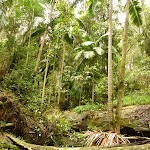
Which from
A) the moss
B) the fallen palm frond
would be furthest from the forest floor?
the fallen palm frond

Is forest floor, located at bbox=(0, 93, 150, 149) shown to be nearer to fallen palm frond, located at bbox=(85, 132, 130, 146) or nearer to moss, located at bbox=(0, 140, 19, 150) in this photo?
moss, located at bbox=(0, 140, 19, 150)

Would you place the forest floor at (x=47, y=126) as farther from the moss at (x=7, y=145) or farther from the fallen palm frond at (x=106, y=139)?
the fallen palm frond at (x=106, y=139)

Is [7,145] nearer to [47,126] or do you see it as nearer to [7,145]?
[7,145]

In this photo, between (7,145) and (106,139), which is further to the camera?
(106,139)

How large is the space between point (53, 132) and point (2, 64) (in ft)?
16.3

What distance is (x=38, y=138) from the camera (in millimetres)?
5043

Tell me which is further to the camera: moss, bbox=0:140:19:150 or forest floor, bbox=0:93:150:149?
forest floor, bbox=0:93:150:149

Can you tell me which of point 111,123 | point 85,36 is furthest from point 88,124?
point 85,36

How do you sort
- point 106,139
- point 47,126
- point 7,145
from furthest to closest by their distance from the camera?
point 47,126 < point 106,139 < point 7,145

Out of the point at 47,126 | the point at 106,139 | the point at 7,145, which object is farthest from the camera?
the point at 47,126

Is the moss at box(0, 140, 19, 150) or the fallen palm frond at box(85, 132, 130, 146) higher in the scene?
the moss at box(0, 140, 19, 150)

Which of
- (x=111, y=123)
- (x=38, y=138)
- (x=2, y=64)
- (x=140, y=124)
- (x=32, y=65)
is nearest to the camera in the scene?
(x=38, y=138)

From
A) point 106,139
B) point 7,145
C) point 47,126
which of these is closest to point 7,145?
point 7,145

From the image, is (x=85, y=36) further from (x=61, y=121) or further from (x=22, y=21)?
(x=61, y=121)
